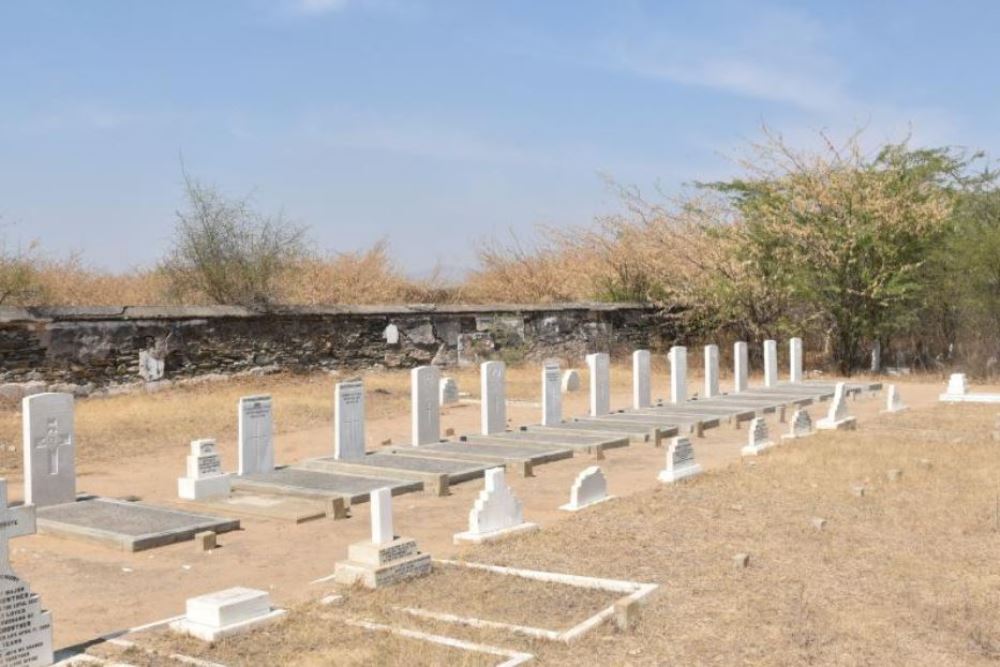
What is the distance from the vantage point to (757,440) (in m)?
11.4

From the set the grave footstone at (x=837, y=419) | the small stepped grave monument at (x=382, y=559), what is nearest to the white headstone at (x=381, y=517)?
the small stepped grave monument at (x=382, y=559)

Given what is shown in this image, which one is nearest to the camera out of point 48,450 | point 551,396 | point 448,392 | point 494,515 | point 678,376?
point 494,515

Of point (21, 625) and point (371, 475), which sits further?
point (371, 475)

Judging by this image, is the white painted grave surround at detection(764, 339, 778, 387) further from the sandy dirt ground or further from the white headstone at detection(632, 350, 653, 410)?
the sandy dirt ground

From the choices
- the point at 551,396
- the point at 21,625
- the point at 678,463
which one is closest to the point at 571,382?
the point at 551,396

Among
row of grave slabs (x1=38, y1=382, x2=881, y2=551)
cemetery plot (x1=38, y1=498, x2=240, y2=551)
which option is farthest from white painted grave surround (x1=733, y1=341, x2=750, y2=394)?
cemetery plot (x1=38, y1=498, x2=240, y2=551)

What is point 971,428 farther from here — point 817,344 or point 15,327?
point 15,327

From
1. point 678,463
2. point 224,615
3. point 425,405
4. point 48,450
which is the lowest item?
point 224,615

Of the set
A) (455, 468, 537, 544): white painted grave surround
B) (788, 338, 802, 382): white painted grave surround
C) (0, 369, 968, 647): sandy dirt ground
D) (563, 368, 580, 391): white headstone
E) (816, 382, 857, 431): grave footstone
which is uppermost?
(788, 338, 802, 382): white painted grave surround

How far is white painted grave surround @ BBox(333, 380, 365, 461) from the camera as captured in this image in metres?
11.4

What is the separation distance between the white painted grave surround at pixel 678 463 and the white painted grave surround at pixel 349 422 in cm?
351

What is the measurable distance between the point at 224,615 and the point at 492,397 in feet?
26.3

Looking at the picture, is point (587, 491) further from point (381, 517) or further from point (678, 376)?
point (678, 376)

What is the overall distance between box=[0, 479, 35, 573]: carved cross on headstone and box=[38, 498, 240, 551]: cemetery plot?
225cm
